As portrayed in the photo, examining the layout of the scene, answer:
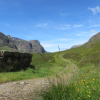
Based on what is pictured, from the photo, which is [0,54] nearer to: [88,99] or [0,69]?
[0,69]

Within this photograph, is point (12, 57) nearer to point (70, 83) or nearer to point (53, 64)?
point (70, 83)

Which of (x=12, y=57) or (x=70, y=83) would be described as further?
(x=12, y=57)

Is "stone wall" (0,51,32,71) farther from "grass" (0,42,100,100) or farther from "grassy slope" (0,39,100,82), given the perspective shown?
"grassy slope" (0,39,100,82)

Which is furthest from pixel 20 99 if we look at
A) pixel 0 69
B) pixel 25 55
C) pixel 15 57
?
pixel 25 55

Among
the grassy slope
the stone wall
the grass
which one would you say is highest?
the stone wall

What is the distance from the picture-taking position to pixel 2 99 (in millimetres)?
4082

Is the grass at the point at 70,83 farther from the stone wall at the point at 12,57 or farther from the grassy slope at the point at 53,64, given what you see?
the stone wall at the point at 12,57

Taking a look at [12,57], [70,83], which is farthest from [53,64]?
[70,83]

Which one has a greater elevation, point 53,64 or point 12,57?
point 12,57

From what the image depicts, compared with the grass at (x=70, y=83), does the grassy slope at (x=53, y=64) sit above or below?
below

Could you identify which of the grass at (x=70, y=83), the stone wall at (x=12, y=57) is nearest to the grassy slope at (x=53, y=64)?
the grass at (x=70, y=83)

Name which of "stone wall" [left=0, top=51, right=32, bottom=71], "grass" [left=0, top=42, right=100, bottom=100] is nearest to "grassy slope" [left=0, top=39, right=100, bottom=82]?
"grass" [left=0, top=42, right=100, bottom=100]

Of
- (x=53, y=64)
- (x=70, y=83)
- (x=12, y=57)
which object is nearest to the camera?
(x=70, y=83)

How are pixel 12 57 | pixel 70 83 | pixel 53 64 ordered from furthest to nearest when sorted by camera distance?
pixel 53 64 → pixel 12 57 → pixel 70 83
